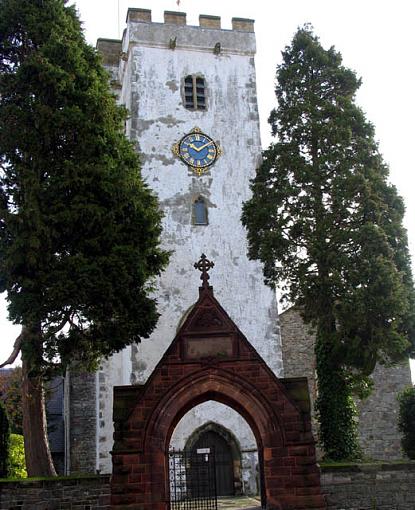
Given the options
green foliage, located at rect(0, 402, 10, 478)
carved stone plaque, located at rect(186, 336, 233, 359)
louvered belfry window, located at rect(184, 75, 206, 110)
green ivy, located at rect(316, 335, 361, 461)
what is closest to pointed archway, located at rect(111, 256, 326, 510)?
carved stone plaque, located at rect(186, 336, 233, 359)

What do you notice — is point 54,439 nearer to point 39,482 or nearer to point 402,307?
point 39,482

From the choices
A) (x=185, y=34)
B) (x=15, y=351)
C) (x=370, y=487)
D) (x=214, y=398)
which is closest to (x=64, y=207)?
(x=15, y=351)

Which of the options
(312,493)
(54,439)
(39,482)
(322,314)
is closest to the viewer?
(312,493)

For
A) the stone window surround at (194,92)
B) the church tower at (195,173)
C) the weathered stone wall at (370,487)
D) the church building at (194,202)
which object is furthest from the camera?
the stone window surround at (194,92)

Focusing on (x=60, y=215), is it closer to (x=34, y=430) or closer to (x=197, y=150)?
(x=34, y=430)

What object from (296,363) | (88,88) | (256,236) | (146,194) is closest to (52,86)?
(88,88)

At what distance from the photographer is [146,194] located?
55.3ft

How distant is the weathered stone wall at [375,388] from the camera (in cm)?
2722

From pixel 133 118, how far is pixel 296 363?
11.9 metres

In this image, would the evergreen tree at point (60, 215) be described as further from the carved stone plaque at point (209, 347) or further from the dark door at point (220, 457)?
the dark door at point (220, 457)

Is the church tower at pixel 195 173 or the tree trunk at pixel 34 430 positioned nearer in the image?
Answer: the tree trunk at pixel 34 430

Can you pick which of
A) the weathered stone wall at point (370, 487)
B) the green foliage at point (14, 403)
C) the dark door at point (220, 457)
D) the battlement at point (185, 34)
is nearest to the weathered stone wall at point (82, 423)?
the green foliage at point (14, 403)

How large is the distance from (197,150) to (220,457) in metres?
11.8

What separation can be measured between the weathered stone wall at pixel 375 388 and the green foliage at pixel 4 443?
560 inches
